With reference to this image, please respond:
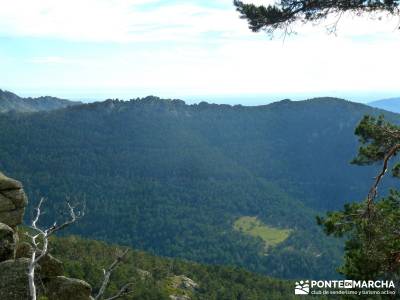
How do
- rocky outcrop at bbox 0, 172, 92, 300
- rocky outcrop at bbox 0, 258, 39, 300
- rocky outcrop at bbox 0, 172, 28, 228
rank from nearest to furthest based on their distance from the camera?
rocky outcrop at bbox 0, 258, 39, 300
rocky outcrop at bbox 0, 172, 92, 300
rocky outcrop at bbox 0, 172, 28, 228

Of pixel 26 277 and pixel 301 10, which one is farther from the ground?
pixel 301 10

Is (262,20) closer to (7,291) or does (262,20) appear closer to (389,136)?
(389,136)

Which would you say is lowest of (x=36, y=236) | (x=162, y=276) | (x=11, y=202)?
(x=162, y=276)

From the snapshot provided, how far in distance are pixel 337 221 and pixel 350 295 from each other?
22.1 ft

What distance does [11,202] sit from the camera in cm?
3042

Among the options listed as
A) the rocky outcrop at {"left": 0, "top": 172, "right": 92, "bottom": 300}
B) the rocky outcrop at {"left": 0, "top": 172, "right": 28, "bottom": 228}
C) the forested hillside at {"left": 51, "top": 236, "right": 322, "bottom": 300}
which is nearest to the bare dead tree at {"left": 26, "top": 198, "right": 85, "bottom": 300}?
the rocky outcrop at {"left": 0, "top": 172, "right": 92, "bottom": 300}

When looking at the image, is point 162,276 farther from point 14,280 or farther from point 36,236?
point 36,236

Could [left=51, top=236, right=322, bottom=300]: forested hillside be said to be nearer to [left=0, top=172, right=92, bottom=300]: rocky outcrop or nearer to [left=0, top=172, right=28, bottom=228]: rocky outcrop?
[left=0, top=172, right=28, bottom=228]: rocky outcrop

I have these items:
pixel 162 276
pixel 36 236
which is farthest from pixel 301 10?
pixel 162 276

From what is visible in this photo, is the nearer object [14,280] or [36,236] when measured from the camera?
[36,236]

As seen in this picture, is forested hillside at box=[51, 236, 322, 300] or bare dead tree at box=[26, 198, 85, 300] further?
forested hillside at box=[51, 236, 322, 300]

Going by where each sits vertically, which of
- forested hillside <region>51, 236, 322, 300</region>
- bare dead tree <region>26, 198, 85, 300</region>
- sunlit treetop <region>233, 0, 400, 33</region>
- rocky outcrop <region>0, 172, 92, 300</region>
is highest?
sunlit treetop <region>233, 0, 400, 33</region>

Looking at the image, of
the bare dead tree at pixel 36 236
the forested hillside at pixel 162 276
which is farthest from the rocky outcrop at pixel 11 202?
the forested hillside at pixel 162 276

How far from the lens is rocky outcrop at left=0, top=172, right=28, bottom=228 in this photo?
29.9 metres
